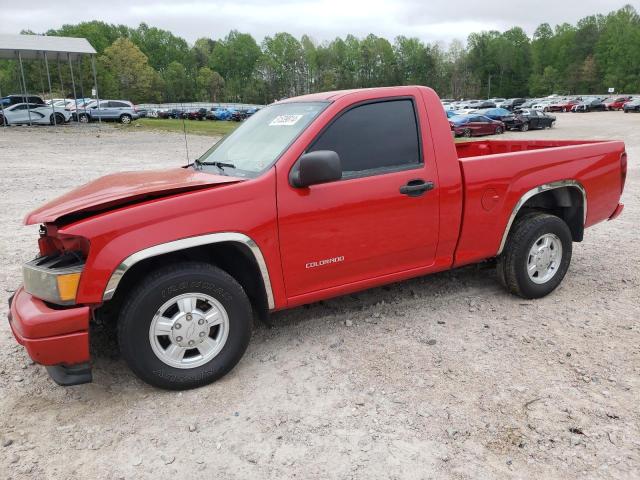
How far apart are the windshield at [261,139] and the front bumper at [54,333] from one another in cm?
142

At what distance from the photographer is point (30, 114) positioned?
101 ft

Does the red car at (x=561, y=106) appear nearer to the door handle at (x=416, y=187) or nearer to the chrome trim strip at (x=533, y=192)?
→ the chrome trim strip at (x=533, y=192)

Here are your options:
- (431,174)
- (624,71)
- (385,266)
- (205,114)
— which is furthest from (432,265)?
(624,71)

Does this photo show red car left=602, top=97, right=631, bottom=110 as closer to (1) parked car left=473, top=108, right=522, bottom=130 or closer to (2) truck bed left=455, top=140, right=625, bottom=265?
(1) parked car left=473, top=108, right=522, bottom=130

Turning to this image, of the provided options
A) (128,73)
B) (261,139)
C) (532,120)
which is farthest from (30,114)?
(128,73)

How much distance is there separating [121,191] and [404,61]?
427 feet

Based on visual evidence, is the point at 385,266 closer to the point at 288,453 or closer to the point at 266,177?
the point at 266,177

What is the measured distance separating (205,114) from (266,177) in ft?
170

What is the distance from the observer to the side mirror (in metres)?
3.35

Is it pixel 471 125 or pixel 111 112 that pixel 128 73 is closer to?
pixel 111 112

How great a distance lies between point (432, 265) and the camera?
4301 millimetres

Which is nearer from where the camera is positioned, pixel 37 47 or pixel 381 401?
pixel 381 401

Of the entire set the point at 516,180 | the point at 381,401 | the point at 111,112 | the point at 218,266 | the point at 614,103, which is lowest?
the point at 381,401

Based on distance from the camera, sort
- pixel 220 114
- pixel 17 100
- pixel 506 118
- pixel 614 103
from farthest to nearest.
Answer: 1. pixel 614 103
2. pixel 220 114
3. pixel 17 100
4. pixel 506 118
